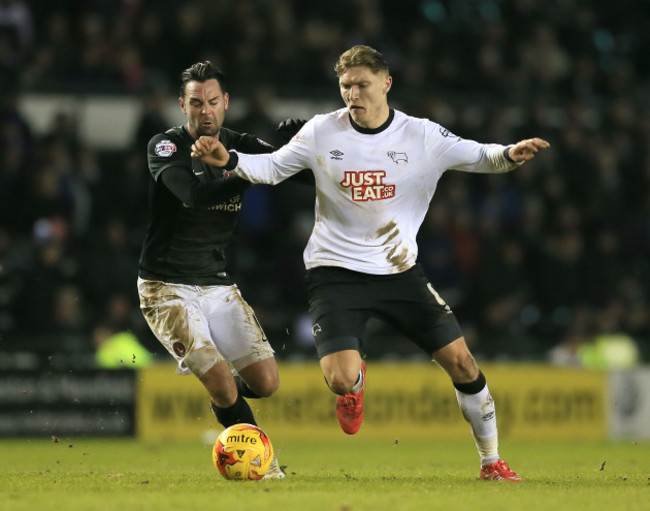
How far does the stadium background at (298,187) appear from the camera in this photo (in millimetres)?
12984

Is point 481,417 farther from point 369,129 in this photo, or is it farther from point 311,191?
point 311,191

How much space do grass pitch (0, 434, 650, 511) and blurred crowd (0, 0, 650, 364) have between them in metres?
1.68

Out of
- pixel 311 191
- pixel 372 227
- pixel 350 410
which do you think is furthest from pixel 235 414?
pixel 311 191

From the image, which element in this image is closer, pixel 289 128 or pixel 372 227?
pixel 372 227

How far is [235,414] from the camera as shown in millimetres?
7691

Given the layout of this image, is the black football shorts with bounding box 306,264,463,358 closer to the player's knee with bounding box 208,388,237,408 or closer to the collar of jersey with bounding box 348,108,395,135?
the player's knee with bounding box 208,388,237,408

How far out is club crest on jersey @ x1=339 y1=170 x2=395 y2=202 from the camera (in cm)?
741

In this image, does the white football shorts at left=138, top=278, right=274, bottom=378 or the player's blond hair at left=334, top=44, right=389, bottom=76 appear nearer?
the player's blond hair at left=334, top=44, right=389, bottom=76

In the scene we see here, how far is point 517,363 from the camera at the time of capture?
45.1ft

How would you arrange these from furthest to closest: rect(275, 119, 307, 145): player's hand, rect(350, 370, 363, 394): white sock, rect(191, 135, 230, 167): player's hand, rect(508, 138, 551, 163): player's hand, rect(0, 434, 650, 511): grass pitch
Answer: rect(275, 119, 307, 145): player's hand
rect(350, 370, 363, 394): white sock
rect(508, 138, 551, 163): player's hand
rect(191, 135, 230, 167): player's hand
rect(0, 434, 650, 511): grass pitch

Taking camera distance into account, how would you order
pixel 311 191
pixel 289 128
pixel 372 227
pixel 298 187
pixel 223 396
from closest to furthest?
pixel 372 227
pixel 223 396
pixel 289 128
pixel 298 187
pixel 311 191

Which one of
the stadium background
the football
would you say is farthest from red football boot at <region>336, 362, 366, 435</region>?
the stadium background

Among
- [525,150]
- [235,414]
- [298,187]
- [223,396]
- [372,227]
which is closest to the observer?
[525,150]

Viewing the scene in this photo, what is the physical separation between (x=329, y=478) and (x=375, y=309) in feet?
4.26
